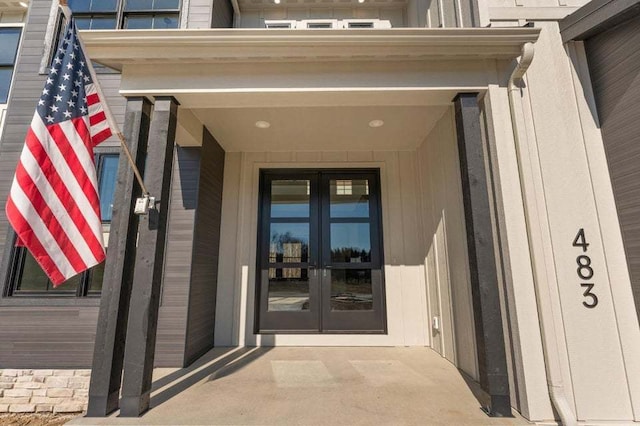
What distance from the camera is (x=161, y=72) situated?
8.04ft

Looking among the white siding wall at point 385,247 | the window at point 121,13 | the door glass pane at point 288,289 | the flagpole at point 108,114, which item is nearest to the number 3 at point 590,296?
the white siding wall at point 385,247

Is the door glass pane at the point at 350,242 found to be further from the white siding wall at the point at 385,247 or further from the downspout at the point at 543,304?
the downspout at the point at 543,304

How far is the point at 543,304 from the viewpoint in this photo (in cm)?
213

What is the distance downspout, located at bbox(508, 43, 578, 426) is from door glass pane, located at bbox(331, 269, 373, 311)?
227cm

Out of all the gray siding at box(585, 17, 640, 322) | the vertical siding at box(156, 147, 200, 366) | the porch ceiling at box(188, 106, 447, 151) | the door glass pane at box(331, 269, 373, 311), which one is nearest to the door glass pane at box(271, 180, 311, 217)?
the porch ceiling at box(188, 106, 447, 151)

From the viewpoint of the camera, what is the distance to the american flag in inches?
72.1

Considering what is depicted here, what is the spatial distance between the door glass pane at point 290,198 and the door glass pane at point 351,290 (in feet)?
3.48

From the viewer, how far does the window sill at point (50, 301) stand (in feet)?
11.1

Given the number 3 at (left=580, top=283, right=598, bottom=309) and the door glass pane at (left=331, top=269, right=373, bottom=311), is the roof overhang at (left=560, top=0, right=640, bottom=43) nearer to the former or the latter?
the number 3 at (left=580, top=283, right=598, bottom=309)

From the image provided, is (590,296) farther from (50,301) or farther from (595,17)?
(50,301)

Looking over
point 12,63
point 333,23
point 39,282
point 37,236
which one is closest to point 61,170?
point 37,236

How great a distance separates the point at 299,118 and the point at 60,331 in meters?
3.75

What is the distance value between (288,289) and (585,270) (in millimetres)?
3253

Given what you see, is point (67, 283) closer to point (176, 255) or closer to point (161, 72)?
point (176, 255)
